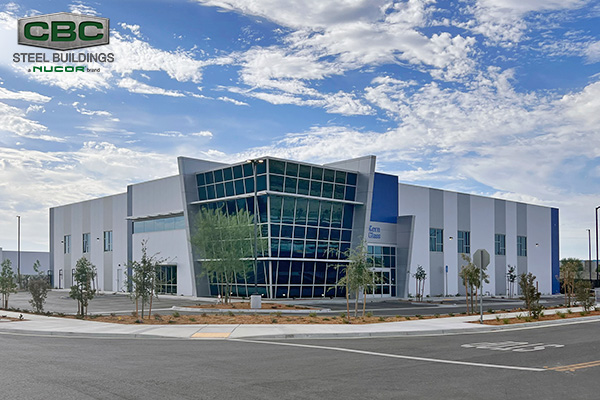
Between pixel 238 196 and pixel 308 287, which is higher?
pixel 238 196

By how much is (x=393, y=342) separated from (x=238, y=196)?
3044 centimetres

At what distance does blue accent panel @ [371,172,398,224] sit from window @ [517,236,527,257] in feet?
69.8

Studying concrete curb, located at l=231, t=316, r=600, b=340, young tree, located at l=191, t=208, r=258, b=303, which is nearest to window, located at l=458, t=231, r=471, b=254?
young tree, located at l=191, t=208, r=258, b=303

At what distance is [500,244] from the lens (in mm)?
65000

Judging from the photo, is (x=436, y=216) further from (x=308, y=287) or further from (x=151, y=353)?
(x=151, y=353)

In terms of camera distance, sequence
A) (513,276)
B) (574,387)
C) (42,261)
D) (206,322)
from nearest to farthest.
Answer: (574,387)
(206,322)
(513,276)
(42,261)

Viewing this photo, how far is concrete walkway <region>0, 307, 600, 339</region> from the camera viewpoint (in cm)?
2009

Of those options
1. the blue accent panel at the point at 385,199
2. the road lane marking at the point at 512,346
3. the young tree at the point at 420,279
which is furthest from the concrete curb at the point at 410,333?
the young tree at the point at 420,279

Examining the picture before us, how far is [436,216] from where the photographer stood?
190 feet

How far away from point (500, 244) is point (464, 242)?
22.7 feet

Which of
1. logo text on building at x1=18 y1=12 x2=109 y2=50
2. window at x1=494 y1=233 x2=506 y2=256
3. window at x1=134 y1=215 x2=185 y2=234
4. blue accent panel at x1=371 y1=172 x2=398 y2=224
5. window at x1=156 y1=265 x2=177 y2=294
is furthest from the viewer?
window at x1=494 y1=233 x2=506 y2=256

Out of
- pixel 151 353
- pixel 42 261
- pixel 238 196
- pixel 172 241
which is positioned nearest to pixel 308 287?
pixel 238 196

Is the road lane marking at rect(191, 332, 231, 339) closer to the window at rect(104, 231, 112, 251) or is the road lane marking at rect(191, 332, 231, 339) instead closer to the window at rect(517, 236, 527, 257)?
the window at rect(104, 231, 112, 251)

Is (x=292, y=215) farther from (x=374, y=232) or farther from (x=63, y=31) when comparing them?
(x=63, y=31)
